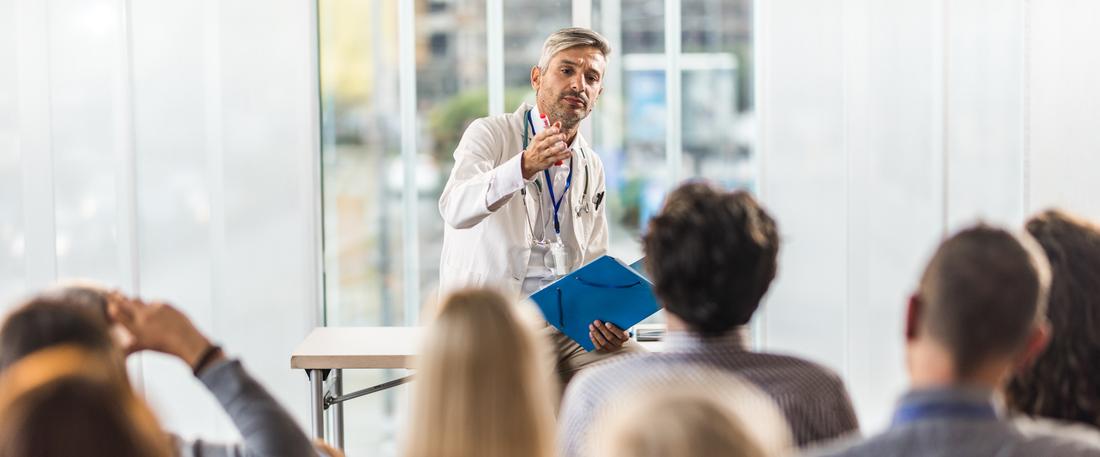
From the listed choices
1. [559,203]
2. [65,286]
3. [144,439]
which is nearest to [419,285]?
[559,203]

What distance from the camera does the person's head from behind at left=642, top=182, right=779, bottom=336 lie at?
1848 mm

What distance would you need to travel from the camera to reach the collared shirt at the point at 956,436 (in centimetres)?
128

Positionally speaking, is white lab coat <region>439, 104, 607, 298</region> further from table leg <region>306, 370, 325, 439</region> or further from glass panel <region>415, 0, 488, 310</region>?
glass panel <region>415, 0, 488, 310</region>

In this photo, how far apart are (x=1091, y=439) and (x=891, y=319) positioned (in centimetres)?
331

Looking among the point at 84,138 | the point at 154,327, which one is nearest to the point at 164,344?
the point at 154,327

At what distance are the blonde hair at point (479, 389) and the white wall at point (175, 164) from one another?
10.1 ft

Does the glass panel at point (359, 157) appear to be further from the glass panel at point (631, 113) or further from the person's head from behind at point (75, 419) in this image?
the person's head from behind at point (75, 419)

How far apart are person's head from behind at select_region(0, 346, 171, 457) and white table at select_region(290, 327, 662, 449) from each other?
175 cm

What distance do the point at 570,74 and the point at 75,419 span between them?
2414 millimetres

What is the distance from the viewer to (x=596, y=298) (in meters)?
2.95

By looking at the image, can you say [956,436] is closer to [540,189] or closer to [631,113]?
[540,189]

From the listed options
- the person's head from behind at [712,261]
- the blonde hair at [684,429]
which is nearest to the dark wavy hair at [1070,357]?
the person's head from behind at [712,261]

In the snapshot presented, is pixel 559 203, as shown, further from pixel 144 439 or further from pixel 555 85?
pixel 144 439

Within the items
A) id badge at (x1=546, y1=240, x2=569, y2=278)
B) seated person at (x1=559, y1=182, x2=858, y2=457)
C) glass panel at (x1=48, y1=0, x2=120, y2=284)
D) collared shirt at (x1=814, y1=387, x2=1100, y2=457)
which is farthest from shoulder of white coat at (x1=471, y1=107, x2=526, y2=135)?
collared shirt at (x1=814, y1=387, x2=1100, y2=457)
